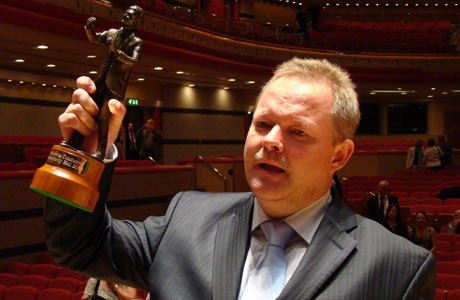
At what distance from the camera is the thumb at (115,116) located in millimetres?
1180

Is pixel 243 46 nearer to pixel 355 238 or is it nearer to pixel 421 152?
pixel 421 152

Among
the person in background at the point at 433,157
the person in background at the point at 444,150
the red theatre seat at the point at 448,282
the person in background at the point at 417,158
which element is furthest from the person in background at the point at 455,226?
the person in background at the point at 444,150

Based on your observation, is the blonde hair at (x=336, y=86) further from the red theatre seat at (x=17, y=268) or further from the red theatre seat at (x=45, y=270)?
the red theatre seat at (x=17, y=268)

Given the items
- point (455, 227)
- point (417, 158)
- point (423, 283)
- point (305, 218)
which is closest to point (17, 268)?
point (455, 227)

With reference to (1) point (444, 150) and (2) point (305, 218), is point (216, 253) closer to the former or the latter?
(2) point (305, 218)

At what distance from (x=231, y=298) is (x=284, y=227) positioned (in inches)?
7.6

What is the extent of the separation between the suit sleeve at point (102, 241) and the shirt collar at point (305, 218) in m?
0.25

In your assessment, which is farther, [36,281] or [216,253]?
[36,281]

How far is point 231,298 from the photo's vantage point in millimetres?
1191

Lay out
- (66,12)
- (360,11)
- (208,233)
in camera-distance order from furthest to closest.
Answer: (360,11) < (66,12) < (208,233)

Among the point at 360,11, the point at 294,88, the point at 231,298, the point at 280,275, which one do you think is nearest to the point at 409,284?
the point at 280,275

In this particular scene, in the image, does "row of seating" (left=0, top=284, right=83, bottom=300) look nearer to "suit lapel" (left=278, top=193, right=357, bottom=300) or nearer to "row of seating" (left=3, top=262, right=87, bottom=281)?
"row of seating" (left=3, top=262, right=87, bottom=281)

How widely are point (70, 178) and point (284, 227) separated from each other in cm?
47

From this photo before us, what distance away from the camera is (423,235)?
6422 millimetres
